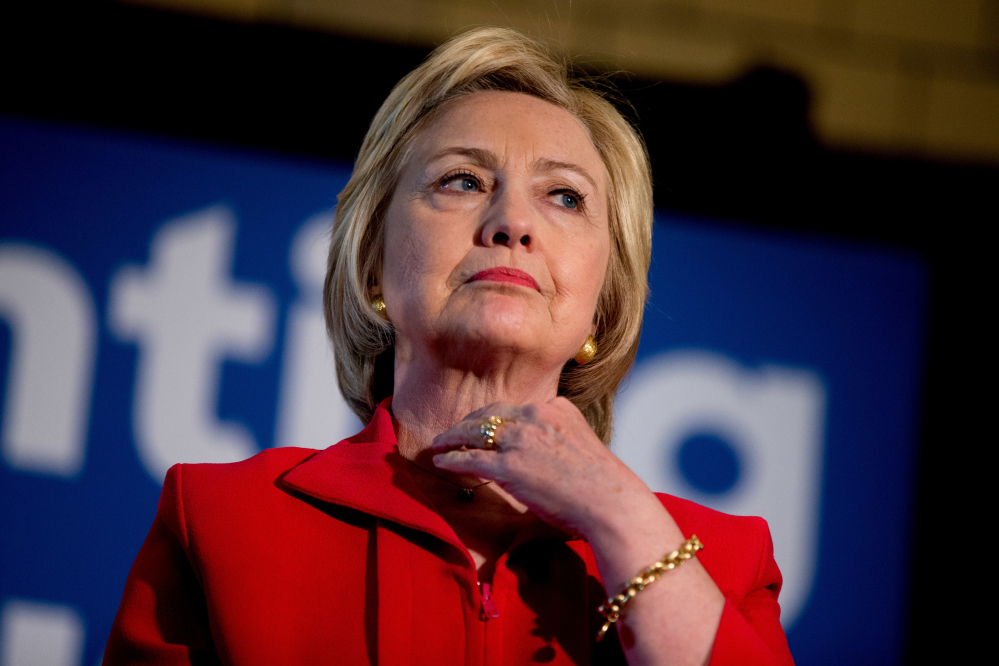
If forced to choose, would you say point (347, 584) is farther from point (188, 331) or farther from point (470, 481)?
point (188, 331)

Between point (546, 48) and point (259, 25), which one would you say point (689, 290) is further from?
point (259, 25)

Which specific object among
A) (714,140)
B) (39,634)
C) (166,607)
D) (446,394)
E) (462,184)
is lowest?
(39,634)

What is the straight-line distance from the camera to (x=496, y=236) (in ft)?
4.67

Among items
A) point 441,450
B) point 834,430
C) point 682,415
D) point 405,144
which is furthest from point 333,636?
point 834,430

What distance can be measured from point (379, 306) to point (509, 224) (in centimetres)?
35

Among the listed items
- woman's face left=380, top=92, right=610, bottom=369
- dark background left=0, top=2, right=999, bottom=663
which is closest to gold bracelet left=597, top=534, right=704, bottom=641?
woman's face left=380, top=92, right=610, bottom=369

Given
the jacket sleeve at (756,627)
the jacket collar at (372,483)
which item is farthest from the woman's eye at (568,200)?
the jacket sleeve at (756,627)

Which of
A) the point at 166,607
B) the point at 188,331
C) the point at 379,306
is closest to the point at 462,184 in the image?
the point at 379,306

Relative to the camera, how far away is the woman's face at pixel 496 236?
1386 millimetres

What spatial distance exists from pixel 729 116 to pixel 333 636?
2507 millimetres

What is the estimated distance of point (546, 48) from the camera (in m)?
1.81

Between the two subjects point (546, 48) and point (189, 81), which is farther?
point (189, 81)

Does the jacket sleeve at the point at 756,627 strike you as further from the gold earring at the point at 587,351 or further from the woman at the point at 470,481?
the gold earring at the point at 587,351

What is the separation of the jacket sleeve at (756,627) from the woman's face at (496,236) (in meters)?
0.48
